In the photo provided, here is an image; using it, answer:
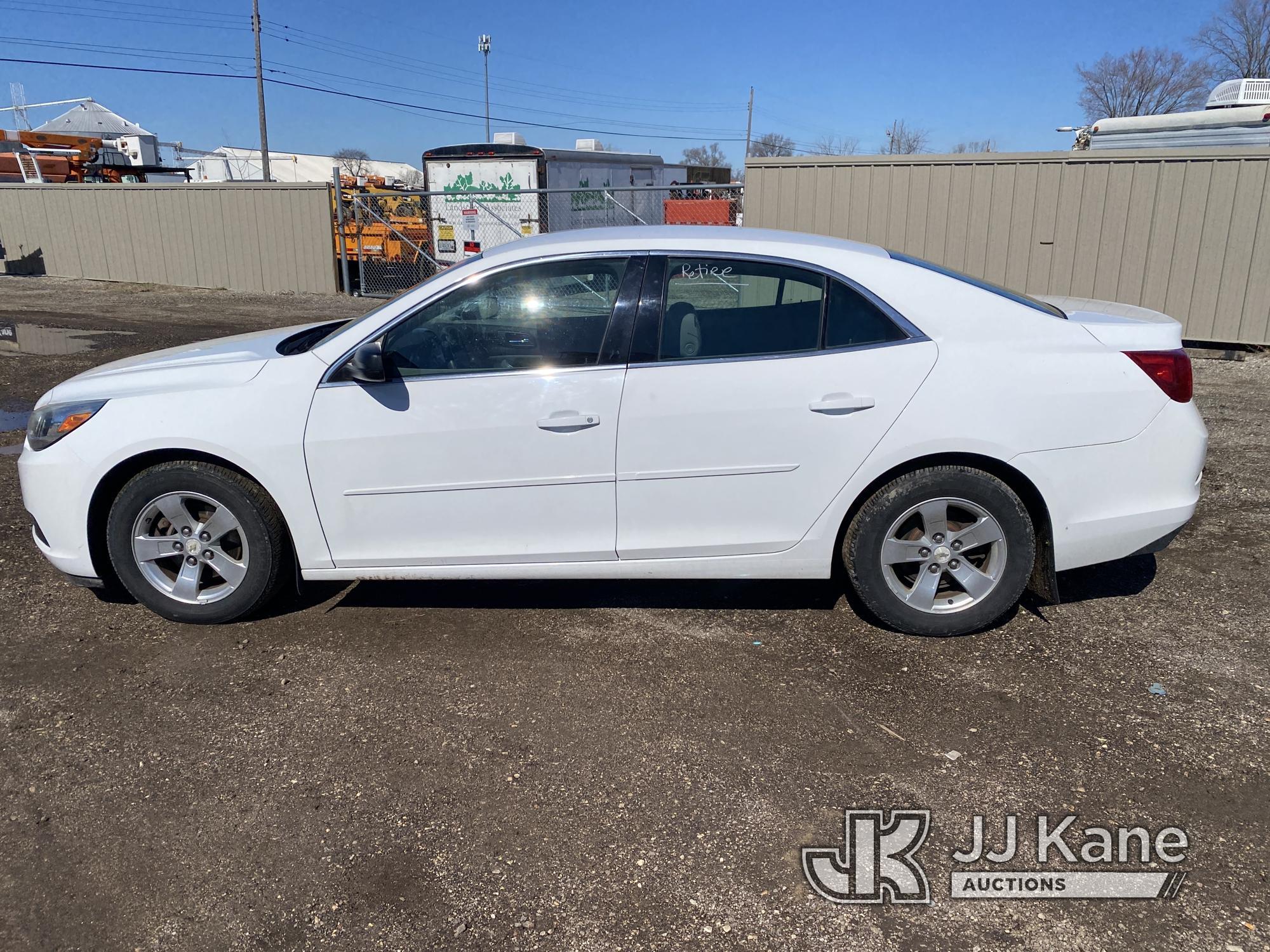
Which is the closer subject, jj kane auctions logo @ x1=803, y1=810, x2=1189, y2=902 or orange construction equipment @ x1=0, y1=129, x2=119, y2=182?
jj kane auctions logo @ x1=803, y1=810, x2=1189, y2=902

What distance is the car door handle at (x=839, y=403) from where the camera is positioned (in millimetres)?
3844

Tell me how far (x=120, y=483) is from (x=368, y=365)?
1271 millimetres

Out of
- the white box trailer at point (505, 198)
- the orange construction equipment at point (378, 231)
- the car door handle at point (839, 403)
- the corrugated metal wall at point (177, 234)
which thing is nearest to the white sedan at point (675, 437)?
the car door handle at point (839, 403)

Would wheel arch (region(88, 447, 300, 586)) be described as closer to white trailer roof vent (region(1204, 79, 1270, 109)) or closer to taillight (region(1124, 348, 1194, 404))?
taillight (region(1124, 348, 1194, 404))

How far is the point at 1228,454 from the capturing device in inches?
277

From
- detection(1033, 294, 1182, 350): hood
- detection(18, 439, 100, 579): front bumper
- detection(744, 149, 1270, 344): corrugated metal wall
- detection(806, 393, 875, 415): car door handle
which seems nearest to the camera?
detection(806, 393, 875, 415): car door handle

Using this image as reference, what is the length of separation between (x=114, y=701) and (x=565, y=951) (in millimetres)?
2200

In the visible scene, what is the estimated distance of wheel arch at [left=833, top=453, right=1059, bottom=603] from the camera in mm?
3941

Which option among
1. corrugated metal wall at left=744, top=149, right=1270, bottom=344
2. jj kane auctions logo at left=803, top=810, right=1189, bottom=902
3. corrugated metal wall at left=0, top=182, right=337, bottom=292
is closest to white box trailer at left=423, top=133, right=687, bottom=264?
corrugated metal wall at left=0, top=182, right=337, bottom=292

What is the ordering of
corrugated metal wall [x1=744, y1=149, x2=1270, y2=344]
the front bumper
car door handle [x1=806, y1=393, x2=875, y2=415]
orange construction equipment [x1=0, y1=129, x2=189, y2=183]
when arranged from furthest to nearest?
orange construction equipment [x1=0, y1=129, x2=189, y2=183] < corrugated metal wall [x1=744, y1=149, x2=1270, y2=344] < the front bumper < car door handle [x1=806, y1=393, x2=875, y2=415]

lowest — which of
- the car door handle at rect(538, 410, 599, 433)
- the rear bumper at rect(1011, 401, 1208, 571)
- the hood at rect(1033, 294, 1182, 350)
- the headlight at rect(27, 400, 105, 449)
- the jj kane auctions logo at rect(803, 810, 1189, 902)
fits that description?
the jj kane auctions logo at rect(803, 810, 1189, 902)

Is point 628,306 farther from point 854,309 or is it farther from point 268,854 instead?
point 268,854

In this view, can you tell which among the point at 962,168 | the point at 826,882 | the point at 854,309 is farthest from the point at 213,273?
the point at 826,882

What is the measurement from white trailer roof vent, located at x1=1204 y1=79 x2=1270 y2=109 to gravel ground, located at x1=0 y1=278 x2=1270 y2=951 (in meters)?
9.04
